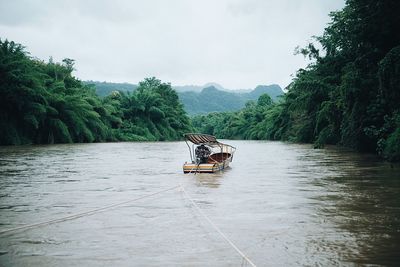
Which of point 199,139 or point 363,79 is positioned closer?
point 199,139

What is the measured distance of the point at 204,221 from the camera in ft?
27.8

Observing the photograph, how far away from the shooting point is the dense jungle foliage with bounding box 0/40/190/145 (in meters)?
36.9

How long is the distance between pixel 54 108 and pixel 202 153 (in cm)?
2838

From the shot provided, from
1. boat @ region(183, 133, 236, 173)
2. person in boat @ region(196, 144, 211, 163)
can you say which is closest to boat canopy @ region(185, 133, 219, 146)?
boat @ region(183, 133, 236, 173)

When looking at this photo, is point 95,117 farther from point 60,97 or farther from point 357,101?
point 357,101

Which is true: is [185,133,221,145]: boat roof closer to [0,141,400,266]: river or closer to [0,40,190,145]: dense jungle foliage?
[0,141,400,266]: river

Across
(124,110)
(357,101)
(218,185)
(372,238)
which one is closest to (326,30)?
(357,101)

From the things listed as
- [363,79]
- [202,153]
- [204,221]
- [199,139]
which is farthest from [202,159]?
[204,221]

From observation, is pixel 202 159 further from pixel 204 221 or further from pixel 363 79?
pixel 204 221

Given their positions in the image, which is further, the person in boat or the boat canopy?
the person in boat

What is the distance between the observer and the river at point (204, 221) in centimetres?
616

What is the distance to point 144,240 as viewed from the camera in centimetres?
703

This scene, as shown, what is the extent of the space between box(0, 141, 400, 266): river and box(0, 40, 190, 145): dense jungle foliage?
23.7 m

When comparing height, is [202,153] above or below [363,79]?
below
